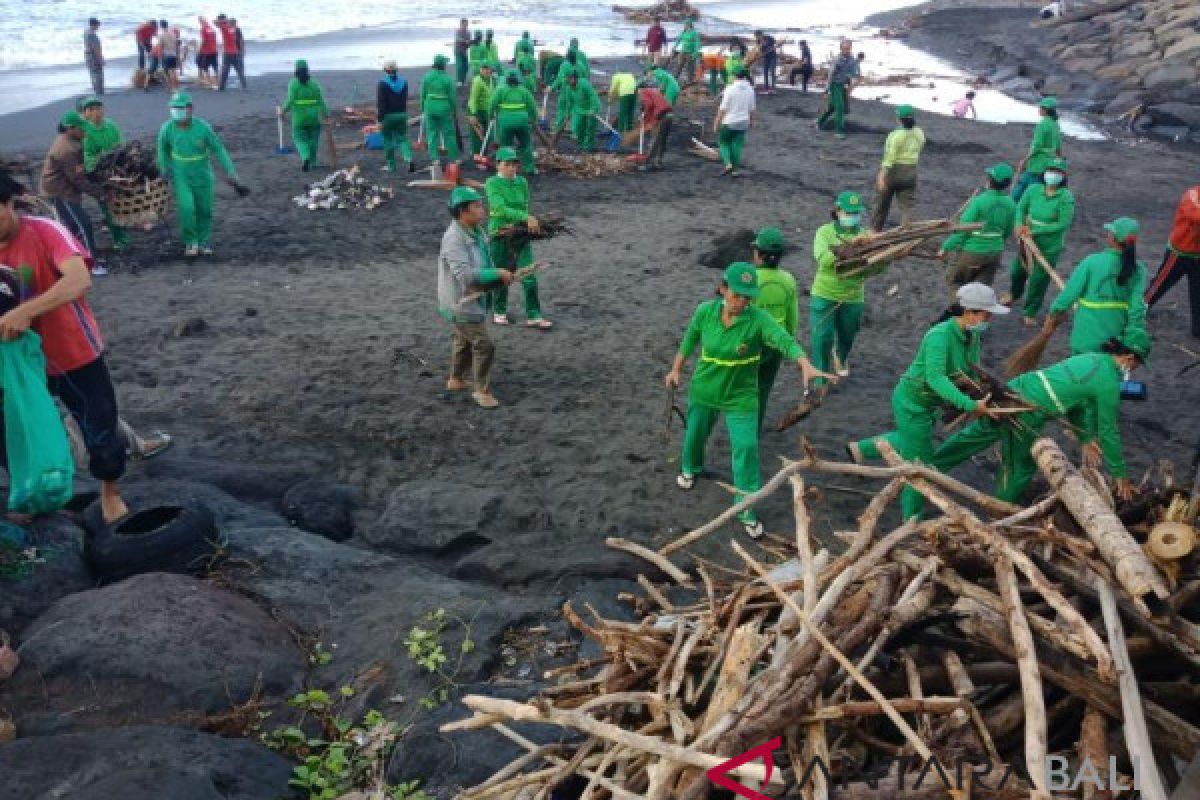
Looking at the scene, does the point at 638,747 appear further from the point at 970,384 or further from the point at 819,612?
the point at 970,384

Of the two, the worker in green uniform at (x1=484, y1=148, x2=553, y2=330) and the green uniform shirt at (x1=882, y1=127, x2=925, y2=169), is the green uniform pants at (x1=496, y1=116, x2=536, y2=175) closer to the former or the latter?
the worker in green uniform at (x1=484, y1=148, x2=553, y2=330)

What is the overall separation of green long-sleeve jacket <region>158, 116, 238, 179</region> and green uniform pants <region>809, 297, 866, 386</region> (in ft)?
25.0

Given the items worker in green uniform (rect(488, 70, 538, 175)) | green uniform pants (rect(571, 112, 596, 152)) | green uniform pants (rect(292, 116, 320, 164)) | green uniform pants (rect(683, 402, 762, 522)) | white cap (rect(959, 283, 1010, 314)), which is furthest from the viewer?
green uniform pants (rect(571, 112, 596, 152))

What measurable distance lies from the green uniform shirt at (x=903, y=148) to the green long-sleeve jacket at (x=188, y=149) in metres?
8.74

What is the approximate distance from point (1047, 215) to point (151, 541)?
9392 millimetres

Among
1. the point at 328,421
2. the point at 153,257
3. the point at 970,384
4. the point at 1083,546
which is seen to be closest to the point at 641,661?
the point at 1083,546

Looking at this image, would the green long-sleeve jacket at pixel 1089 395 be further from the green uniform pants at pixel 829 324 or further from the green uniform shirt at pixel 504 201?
the green uniform shirt at pixel 504 201

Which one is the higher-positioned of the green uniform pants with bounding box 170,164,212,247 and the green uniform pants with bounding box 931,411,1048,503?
the green uniform pants with bounding box 170,164,212,247

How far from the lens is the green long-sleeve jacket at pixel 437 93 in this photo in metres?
15.8

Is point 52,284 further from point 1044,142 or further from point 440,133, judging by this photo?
point 1044,142

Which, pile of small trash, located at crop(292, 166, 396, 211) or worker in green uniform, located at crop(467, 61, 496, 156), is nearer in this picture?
pile of small trash, located at crop(292, 166, 396, 211)

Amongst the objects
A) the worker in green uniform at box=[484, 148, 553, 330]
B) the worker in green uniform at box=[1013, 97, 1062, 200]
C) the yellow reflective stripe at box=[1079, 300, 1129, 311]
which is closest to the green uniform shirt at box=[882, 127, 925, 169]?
the worker in green uniform at box=[1013, 97, 1062, 200]

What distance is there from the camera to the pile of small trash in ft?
46.8

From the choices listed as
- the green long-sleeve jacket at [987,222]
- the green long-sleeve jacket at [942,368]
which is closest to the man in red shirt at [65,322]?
the green long-sleeve jacket at [942,368]
